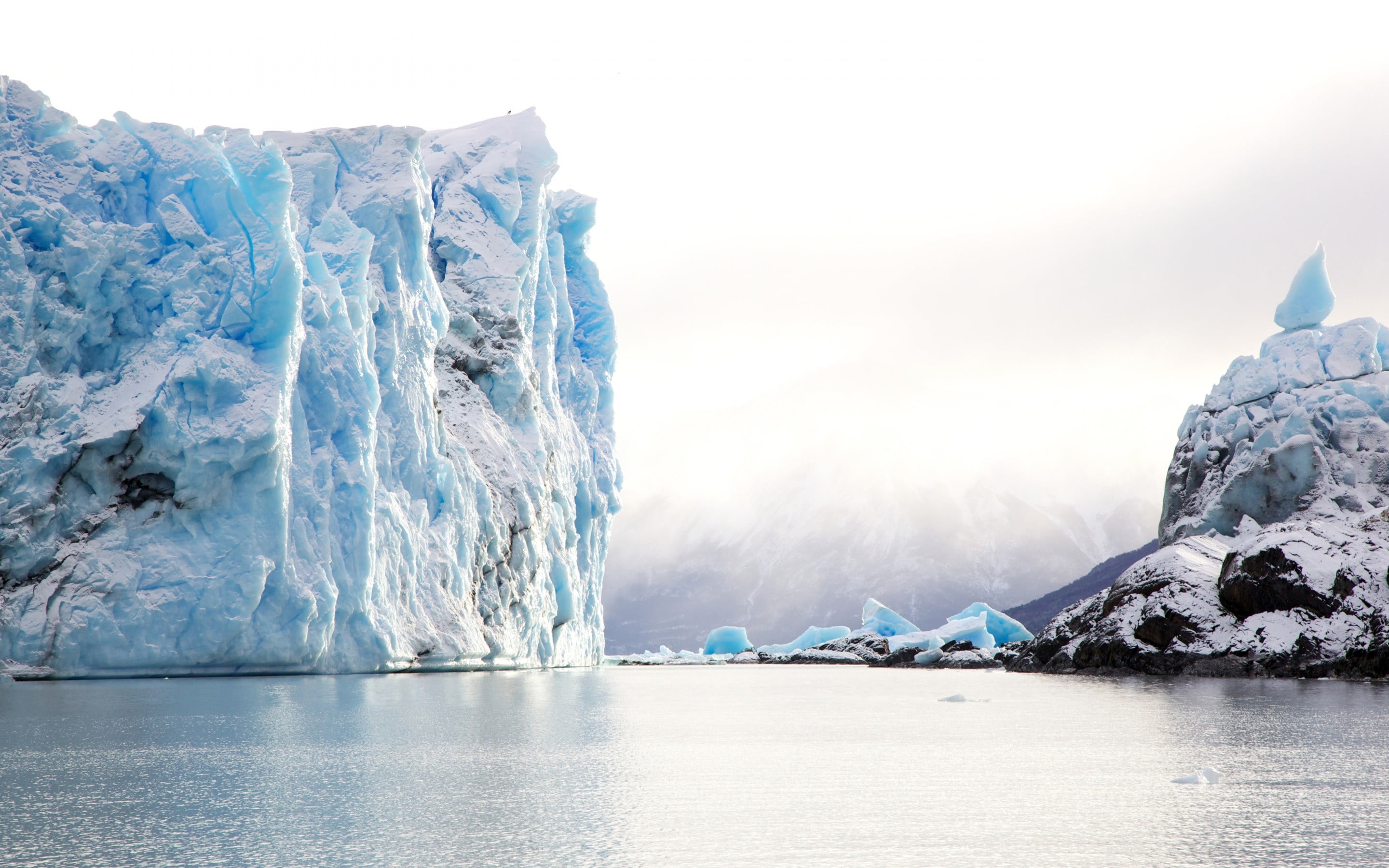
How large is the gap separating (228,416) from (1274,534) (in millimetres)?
21296

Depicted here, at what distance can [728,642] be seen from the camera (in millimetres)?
57125

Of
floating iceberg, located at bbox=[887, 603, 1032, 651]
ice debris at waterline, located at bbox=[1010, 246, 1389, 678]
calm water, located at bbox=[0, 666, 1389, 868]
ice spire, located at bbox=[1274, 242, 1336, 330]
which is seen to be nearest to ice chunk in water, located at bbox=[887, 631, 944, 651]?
floating iceberg, located at bbox=[887, 603, 1032, 651]

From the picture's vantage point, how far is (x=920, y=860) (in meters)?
4.18

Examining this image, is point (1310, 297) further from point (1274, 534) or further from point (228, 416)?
point (228, 416)

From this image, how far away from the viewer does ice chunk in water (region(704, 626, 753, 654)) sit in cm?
5700

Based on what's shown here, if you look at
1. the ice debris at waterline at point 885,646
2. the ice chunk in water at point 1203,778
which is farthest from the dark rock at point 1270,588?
the ice chunk in water at point 1203,778

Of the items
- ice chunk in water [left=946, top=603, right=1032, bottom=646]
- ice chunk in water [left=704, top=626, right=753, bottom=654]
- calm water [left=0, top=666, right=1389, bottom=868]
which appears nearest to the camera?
calm water [left=0, top=666, right=1389, bottom=868]

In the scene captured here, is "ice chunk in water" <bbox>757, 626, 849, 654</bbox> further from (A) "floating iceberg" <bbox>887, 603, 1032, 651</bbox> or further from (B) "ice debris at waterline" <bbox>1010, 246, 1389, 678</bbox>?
(B) "ice debris at waterline" <bbox>1010, 246, 1389, 678</bbox>

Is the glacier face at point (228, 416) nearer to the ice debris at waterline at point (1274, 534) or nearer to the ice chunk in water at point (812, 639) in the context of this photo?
the ice debris at waterline at point (1274, 534)

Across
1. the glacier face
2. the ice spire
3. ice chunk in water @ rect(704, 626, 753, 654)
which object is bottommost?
ice chunk in water @ rect(704, 626, 753, 654)

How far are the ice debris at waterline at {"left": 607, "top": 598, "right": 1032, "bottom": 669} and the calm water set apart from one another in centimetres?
2495

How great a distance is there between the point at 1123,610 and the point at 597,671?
47.8 feet

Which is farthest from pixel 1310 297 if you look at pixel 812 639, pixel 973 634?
pixel 812 639

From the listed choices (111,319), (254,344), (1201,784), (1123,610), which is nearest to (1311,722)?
(1201,784)
